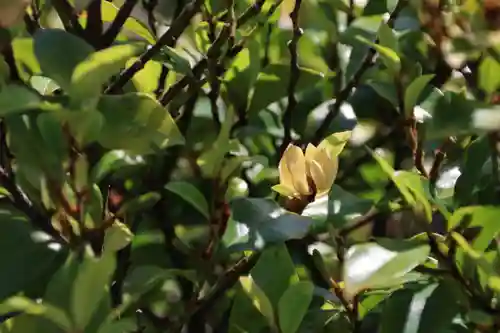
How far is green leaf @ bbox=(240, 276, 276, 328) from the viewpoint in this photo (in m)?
0.47

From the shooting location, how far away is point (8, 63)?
1.66 ft

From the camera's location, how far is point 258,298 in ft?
1.57

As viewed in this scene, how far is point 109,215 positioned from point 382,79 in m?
0.27

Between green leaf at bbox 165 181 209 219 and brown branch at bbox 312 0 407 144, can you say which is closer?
green leaf at bbox 165 181 209 219

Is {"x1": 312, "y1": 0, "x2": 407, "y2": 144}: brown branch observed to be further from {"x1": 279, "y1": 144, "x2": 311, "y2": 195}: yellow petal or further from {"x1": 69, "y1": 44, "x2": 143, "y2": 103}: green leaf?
{"x1": 69, "y1": 44, "x2": 143, "y2": 103}: green leaf

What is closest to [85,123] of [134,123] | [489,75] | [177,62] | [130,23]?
[134,123]

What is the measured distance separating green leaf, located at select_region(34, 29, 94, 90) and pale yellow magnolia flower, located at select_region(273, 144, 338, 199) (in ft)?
0.55

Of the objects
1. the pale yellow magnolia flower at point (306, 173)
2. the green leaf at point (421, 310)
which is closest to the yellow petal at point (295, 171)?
the pale yellow magnolia flower at point (306, 173)

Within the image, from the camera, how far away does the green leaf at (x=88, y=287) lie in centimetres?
44

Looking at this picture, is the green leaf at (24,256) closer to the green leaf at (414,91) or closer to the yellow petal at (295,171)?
the yellow petal at (295,171)

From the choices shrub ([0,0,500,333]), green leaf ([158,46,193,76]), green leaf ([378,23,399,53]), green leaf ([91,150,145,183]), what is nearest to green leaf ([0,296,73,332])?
shrub ([0,0,500,333])

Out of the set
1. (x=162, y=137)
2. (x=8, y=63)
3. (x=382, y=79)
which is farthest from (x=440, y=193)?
(x=8, y=63)

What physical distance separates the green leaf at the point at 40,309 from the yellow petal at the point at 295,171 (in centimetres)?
19

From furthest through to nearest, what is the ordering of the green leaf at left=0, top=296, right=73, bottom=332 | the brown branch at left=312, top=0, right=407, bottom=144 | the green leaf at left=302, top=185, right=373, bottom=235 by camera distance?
the brown branch at left=312, top=0, right=407, bottom=144, the green leaf at left=302, top=185, right=373, bottom=235, the green leaf at left=0, top=296, right=73, bottom=332
